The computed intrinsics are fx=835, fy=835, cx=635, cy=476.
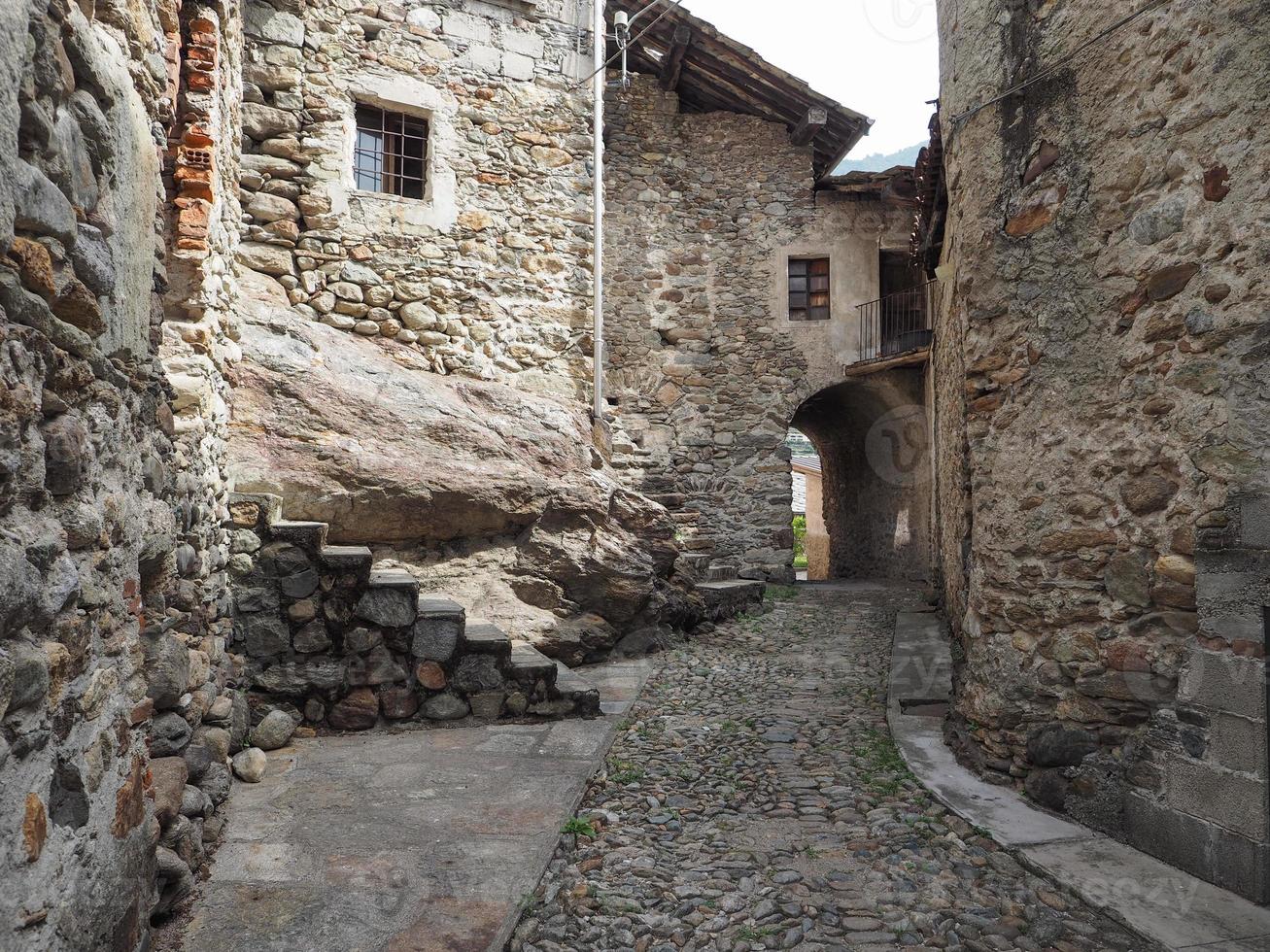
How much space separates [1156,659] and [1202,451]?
30.1 inches

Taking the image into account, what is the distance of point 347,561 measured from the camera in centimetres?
431

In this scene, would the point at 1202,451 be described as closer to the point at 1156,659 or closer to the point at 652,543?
the point at 1156,659

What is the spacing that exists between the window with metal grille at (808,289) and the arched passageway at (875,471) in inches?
45.6

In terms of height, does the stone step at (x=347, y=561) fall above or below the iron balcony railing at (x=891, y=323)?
below

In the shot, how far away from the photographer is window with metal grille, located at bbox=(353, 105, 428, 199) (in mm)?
6629

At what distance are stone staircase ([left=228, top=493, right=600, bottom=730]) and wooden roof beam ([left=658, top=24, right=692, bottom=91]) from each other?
888 centimetres

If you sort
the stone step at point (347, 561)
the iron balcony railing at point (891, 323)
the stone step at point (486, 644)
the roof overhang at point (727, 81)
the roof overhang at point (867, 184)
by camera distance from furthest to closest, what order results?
the iron balcony railing at point (891, 323), the roof overhang at point (867, 184), the roof overhang at point (727, 81), the stone step at point (486, 644), the stone step at point (347, 561)

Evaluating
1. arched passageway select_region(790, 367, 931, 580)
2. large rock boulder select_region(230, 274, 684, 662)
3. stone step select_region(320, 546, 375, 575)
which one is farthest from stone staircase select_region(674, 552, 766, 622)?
stone step select_region(320, 546, 375, 575)

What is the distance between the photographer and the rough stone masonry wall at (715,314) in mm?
11586

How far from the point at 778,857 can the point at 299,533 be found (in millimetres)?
2769

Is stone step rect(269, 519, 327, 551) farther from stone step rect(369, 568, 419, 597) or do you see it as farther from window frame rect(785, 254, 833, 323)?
window frame rect(785, 254, 833, 323)

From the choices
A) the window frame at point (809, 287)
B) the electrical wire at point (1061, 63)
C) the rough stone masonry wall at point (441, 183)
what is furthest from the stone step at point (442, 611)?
the window frame at point (809, 287)

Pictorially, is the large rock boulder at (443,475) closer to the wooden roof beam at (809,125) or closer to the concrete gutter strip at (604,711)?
the concrete gutter strip at (604,711)

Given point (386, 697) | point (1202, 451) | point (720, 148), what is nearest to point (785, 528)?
point (720, 148)
